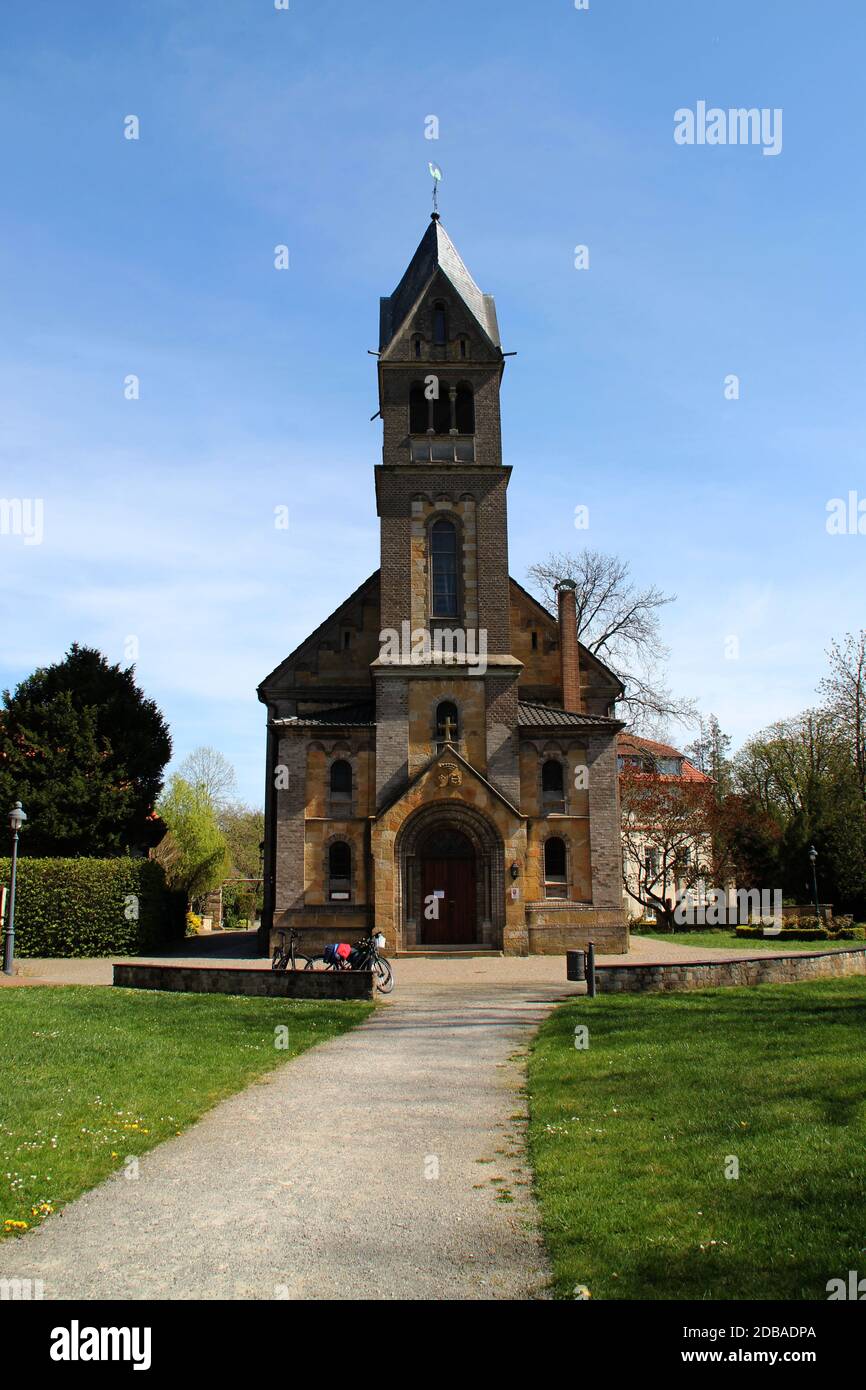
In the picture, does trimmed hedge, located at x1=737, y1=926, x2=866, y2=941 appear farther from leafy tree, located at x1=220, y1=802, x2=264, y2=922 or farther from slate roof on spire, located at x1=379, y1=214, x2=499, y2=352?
leafy tree, located at x1=220, y1=802, x2=264, y2=922

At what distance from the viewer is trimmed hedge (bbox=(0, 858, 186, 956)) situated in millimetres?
34594

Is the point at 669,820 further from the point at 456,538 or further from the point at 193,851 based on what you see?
the point at 193,851

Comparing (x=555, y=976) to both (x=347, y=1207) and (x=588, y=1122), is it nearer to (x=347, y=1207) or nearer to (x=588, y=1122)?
(x=588, y=1122)

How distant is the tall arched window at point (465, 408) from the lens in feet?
122

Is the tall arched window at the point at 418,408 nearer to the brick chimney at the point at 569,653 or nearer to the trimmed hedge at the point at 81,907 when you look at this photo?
the brick chimney at the point at 569,653

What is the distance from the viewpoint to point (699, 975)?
21.9 m

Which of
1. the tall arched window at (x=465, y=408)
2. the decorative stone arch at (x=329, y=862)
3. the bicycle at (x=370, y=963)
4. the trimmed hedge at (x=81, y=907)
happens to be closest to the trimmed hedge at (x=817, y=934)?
the decorative stone arch at (x=329, y=862)

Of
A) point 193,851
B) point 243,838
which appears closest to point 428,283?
point 193,851

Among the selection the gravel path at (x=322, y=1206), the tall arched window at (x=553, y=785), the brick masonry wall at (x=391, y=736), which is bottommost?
the gravel path at (x=322, y=1206)

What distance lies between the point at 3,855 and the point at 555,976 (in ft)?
72.4

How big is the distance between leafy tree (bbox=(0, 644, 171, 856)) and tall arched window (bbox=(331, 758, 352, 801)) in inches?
378

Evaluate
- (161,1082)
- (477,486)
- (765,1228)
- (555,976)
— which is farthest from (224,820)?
(765,1228)

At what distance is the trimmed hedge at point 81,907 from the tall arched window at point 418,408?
61.1ft
